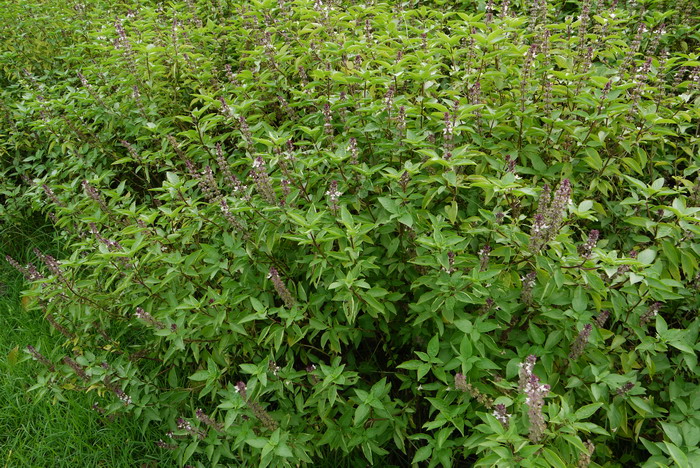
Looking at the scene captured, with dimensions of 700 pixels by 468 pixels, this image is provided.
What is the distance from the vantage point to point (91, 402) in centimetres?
316

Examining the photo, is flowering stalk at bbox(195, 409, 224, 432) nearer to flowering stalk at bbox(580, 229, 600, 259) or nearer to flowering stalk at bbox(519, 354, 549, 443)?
flowering stalk at bbox(519, 354, 549, 443)

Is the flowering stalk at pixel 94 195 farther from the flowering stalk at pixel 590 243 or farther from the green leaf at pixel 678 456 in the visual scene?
the green leaf at pixel 678 456

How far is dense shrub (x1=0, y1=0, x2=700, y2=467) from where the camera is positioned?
218 centimetres

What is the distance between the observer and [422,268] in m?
2.45

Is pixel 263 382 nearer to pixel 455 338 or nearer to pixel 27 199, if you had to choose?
pixel 455 338

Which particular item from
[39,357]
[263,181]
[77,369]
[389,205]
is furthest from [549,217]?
[39,357]

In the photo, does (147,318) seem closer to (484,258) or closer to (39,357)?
(39,357)

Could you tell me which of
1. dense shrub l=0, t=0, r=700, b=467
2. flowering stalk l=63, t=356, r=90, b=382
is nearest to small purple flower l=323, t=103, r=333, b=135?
dense shrub l=0, t=0, r=700, b=467

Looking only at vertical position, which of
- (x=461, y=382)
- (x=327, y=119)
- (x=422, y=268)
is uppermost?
(x=327, y=119)

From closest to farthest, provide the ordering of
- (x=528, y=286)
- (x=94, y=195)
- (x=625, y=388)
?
(x=625, y=388), (x=528, y=286), (x=94, y=195)

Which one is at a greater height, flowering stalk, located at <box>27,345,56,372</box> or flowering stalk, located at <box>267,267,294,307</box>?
flowering stalk, located at <box>267,267,294,307</box>

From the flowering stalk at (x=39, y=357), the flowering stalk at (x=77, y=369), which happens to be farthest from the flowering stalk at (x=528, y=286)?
the flowering stalk at (x=39, y=357)

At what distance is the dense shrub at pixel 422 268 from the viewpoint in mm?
2176

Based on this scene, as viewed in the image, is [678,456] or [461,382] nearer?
[678,456]
